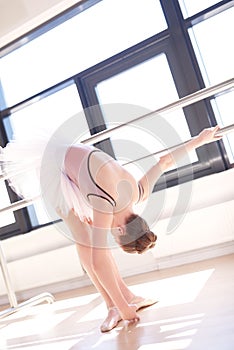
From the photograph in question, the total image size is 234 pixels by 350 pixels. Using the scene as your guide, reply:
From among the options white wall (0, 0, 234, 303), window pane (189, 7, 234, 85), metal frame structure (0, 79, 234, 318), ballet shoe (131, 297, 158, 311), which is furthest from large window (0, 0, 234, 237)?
ballet shoe (131, 297, 158, 311)

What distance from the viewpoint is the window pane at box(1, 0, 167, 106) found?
274cm

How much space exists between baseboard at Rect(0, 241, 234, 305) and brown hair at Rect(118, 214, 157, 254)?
2.79 feet

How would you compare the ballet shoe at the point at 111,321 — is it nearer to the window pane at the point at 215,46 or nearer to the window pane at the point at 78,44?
the window pane at the point at 215,46

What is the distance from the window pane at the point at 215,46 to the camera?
98.3 inches

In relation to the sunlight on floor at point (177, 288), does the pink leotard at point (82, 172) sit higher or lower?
higher

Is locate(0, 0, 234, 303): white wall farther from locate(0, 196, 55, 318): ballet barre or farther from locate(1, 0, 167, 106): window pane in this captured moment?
locate(0, 196, 55, 318): ballet barre

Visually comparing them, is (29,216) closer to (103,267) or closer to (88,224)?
(88,224)

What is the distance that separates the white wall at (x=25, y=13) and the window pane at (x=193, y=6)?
28.7 inches

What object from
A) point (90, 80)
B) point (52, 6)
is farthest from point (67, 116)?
point (52, 6)

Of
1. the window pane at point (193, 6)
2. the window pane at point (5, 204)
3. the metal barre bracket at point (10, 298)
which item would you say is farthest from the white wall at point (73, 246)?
the window pane at point (193, 6)

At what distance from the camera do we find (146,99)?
2.72 metres

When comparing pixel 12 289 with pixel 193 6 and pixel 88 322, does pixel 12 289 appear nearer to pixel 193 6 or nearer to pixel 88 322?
pixel 88 322

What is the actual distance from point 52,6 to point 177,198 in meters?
1.57

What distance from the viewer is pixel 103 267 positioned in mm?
1349
